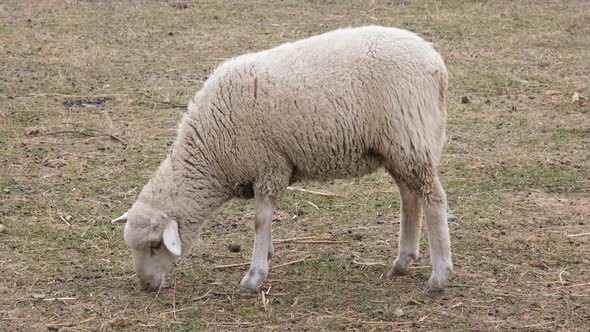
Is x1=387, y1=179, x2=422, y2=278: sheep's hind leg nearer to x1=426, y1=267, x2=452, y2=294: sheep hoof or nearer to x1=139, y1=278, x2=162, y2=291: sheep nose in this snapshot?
x1=426, y1=267, x2=452, y2=294: sheep hoof

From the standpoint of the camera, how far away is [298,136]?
5.66 m

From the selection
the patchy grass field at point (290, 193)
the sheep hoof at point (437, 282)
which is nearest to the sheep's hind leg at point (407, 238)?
the patchy grass field at point (290, 193)

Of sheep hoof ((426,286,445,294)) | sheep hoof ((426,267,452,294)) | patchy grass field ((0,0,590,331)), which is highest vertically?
sheep hoof ((426,267,452,294))

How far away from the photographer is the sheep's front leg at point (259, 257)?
583cm

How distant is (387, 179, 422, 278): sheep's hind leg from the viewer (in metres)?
6.10

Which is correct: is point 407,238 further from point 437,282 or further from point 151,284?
point 151,284

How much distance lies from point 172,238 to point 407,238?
1.42m

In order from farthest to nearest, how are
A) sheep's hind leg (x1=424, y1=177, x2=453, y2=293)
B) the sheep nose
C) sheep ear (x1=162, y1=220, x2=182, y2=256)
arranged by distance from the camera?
the sheep nose
sheep's hind leg (x1=424, y1=177, x2=453, y2=293)
sheep ear (x1=162, y1=220, x2=182, y2=256)

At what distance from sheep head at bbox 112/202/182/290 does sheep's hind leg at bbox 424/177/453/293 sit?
4.58ft

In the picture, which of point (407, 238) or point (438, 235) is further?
point (407, 238)

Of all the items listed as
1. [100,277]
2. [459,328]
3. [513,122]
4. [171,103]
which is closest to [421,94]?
[459,328]

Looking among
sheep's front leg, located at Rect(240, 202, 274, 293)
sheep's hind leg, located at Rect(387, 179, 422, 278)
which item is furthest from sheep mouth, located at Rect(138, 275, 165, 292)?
sheep's hind leg, located at Rect(387, 179, 422, 278)

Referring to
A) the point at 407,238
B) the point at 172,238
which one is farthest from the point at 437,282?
the point at 172,238

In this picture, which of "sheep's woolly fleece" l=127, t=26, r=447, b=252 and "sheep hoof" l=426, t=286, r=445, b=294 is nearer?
"sheep's woolly fleece" l=127, t=26, r=447, b=252
